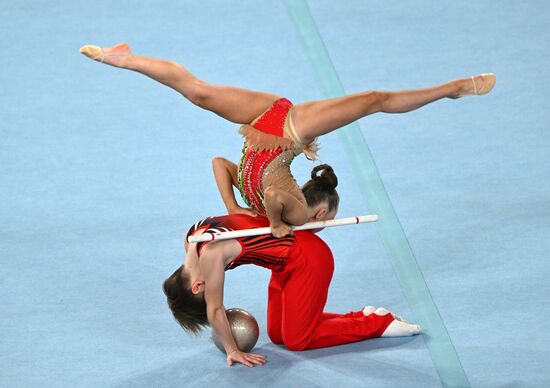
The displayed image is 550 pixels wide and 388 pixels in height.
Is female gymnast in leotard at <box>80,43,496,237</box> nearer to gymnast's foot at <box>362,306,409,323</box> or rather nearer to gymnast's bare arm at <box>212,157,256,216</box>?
gymnast's bare arm at <box>212,157,256,216</box>

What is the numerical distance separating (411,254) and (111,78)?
3293 mm

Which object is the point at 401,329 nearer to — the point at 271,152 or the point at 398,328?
the point at 398,328

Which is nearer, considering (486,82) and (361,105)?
(361,105)

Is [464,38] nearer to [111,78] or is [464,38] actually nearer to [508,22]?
[508,22]

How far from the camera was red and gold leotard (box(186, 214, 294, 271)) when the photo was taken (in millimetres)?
4480

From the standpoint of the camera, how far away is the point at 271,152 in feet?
14.8

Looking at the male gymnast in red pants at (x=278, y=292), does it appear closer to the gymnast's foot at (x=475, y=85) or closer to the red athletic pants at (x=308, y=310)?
the red athletic pants at (x=308, y=310)

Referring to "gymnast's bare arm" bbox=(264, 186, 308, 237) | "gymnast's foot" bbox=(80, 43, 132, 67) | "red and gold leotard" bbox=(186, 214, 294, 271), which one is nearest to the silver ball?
"red and gold leotard" bbox=(186, 214, 294, 271)

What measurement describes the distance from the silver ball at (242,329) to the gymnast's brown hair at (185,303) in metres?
0.10

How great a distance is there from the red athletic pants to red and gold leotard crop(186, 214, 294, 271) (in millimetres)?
53

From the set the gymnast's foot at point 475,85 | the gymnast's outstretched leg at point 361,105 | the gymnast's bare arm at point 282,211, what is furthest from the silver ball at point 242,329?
the gymnast's foot at point 475,85

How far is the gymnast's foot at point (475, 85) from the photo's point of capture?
181 inches

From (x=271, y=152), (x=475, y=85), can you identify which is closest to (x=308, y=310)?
(x=271, y=152)

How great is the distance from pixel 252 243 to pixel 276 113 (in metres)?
0.58
